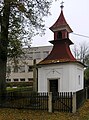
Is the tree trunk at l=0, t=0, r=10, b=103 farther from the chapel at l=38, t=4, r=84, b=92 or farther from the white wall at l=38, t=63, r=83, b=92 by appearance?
the white wall at l=38, t=63, r=83, b=92

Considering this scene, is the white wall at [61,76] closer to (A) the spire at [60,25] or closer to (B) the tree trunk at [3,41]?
(A) the spire at [60,25]

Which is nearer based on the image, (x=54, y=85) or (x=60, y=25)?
(x=54, y=85)

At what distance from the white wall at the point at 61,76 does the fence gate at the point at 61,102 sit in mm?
9778

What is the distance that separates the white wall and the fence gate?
32.1 feet

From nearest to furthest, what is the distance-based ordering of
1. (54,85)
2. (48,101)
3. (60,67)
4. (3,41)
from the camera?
(48,101), (3,41), (60,67), (54,85)

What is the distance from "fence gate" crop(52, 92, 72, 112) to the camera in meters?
16.0

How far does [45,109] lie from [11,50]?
633cm

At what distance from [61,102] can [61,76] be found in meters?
10.6

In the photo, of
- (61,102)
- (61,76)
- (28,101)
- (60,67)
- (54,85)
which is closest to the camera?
(61,102)

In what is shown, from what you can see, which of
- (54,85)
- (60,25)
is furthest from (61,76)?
(60,25)

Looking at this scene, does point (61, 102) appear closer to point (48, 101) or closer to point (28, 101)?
point (48, 101)

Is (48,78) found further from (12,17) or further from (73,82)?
(12,17)

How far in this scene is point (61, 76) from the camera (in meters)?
26.6

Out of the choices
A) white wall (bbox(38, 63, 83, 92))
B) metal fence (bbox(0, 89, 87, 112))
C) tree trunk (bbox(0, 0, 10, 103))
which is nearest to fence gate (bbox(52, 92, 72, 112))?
metal fence (bbox(0, 89, 87, 112))
